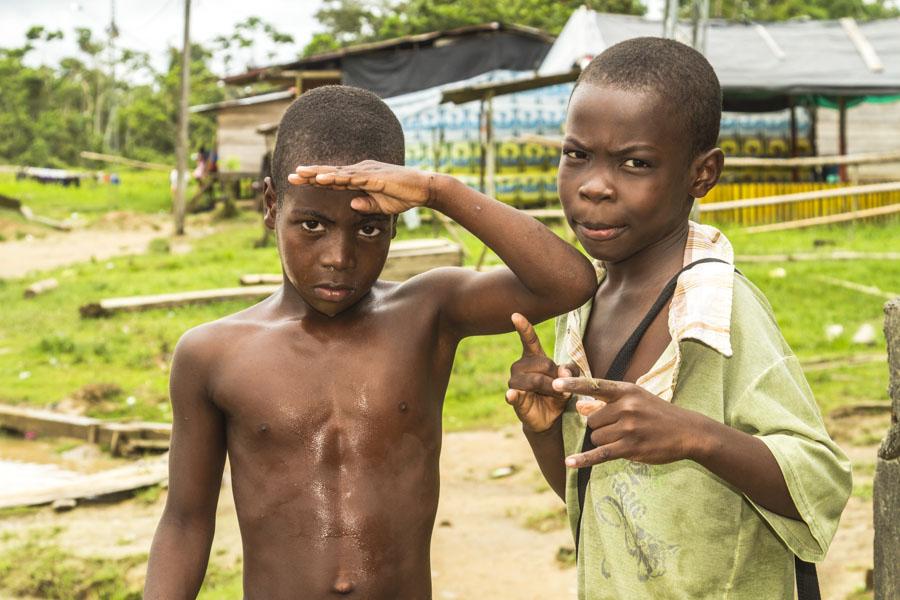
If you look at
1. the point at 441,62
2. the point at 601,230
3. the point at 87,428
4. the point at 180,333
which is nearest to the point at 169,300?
the point at 180,333

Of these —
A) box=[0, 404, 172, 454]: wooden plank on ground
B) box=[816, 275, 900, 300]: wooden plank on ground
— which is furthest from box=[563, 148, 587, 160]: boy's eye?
box=[816, 275, 900, 300]: wooden plank on ground

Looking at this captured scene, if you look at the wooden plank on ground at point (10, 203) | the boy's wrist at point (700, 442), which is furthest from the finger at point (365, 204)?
the wooden plank on ground at point (10, 203)

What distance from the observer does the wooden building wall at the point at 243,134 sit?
21578 mm

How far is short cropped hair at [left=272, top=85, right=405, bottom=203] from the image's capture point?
1.85 meters

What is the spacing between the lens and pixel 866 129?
1789cm

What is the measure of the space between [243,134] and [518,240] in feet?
68.7

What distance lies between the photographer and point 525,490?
5.31m

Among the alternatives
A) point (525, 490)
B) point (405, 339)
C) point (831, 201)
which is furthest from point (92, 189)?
point (405, 339)

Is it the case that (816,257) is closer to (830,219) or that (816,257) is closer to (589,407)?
(830,219)

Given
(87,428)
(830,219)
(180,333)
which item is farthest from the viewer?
(830,219)

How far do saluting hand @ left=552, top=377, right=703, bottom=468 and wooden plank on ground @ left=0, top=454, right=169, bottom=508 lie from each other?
413 cm

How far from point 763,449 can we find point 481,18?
22.6 m

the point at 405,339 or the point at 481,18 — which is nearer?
the point at 405,339

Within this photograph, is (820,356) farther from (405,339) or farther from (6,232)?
(6,232)
